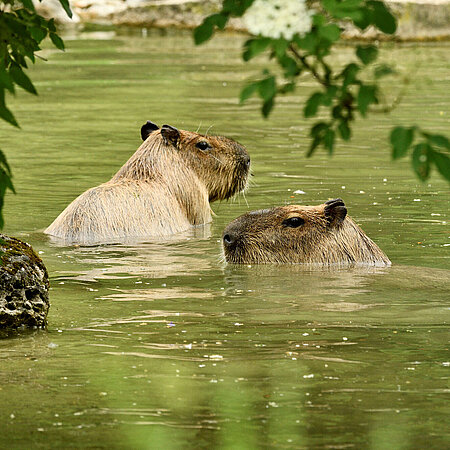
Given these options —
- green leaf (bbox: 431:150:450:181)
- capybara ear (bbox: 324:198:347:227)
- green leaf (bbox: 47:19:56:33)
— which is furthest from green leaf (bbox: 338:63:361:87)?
capybara ear (bbox: 324:198:347:227)

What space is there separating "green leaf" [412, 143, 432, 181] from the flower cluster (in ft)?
1.64

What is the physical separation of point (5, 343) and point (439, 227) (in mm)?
5098

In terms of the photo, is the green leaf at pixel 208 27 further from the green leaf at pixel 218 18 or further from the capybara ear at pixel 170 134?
the capybara ear at pixel 170 134

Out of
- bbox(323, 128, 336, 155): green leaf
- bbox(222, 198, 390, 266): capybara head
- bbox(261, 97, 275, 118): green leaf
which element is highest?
bbox(261, 97, 275, 118): green leaf

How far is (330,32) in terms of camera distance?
3588mm

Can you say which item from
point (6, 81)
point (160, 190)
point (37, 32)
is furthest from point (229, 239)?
point (6, 81)

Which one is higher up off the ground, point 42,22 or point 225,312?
point 42,22

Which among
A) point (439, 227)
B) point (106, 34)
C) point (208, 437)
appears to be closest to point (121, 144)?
point (439, 227)

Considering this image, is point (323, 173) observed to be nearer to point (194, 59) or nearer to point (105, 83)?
point (105, 83)

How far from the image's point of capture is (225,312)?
23.8ft

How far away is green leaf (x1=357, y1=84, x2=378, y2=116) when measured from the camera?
3.71 meters

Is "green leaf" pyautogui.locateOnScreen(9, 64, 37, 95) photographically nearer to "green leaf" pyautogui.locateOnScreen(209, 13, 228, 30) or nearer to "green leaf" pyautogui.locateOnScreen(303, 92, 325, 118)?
"green leaf" pyautogui.locateOnScreen(209, 13, 228, 30)

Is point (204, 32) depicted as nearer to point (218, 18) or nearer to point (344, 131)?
point (218, 18)

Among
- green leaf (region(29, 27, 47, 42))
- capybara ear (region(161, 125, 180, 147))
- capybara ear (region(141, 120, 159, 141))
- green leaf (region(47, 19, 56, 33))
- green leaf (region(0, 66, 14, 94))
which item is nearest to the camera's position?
green leaf (region(0, 66, 14, 94))
